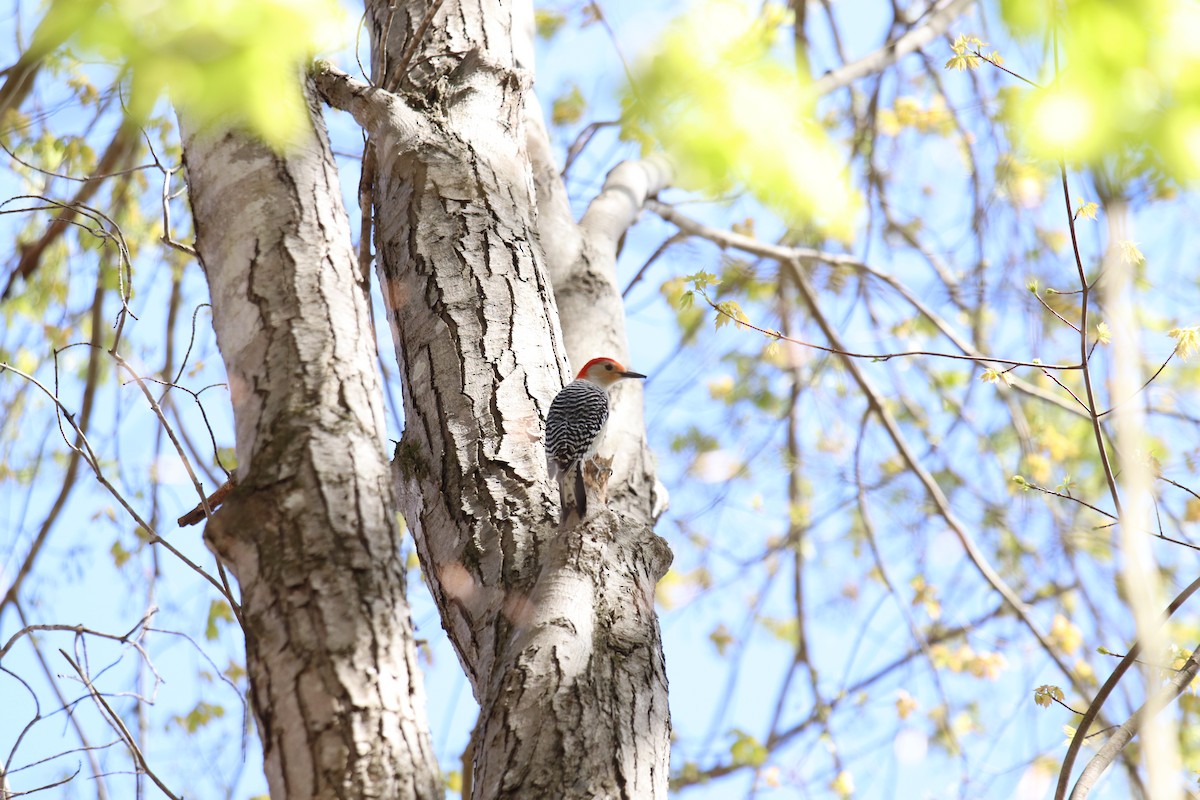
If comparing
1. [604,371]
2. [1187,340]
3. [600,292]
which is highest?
[600,292]

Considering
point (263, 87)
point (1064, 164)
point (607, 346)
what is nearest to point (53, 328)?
point (607, 346)

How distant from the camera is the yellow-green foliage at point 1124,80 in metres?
1.40

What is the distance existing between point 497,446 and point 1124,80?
169 cm

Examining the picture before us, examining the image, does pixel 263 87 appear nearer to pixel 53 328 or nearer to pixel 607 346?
pixel 607 346

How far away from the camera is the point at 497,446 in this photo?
8.75 feet

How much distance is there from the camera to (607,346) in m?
3.72

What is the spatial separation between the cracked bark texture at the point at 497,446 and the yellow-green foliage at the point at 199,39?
1.19 meters

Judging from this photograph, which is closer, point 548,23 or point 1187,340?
point 1187,340

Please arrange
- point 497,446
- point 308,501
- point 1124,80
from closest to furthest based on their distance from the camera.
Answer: point 1124,80
point 308,501
point 497,446

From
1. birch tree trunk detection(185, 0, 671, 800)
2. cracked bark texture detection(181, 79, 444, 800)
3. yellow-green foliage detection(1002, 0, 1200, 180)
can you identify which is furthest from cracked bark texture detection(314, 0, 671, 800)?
yellow-green foliage detection(1002, 0, 1200, 180)

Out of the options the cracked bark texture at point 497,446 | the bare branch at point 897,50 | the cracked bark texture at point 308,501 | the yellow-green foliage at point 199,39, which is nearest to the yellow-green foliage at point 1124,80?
the yellow-green foliage at point 199,39

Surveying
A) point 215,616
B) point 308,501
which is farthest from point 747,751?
point 308,501

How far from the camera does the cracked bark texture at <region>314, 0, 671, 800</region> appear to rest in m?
2.18

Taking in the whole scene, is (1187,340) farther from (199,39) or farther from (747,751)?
(747,751)
